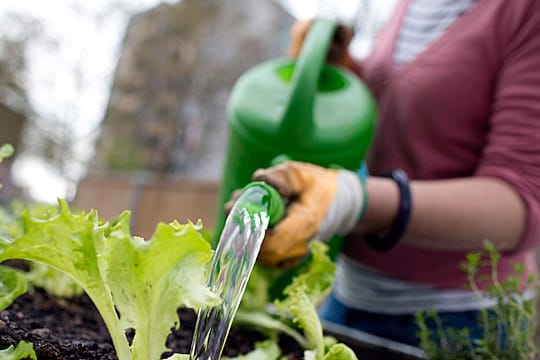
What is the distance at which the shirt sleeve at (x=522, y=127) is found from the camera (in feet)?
2.59

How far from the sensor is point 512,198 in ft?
2.56

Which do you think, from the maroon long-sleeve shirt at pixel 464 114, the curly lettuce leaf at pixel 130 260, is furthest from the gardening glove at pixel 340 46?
the curly lettuce leaf at pixel 130 260

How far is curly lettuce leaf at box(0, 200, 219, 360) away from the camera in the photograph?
0.35 m

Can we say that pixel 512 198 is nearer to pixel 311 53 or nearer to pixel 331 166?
pixel 331 166

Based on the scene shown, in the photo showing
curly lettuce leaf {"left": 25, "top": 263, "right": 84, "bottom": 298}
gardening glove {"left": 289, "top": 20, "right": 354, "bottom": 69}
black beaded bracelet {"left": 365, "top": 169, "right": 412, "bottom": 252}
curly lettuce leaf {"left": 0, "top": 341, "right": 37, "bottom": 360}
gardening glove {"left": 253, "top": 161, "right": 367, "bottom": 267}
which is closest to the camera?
curly lettuce leaf {"left": 0, "top": 341, "right": 37, "bottom": 360}

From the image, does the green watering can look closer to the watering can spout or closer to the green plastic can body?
the green plastic can body

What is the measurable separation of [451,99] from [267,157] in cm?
38

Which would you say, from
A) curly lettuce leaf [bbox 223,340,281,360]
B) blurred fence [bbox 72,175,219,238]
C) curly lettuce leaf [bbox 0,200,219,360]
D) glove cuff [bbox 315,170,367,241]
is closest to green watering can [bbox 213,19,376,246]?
glove cuff [bbox 315,170,367,241]

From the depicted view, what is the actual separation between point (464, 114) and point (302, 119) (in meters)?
0.34

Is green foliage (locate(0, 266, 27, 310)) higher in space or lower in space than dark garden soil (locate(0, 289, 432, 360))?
higher

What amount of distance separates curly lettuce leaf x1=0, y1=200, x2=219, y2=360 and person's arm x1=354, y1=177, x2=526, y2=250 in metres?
0.46

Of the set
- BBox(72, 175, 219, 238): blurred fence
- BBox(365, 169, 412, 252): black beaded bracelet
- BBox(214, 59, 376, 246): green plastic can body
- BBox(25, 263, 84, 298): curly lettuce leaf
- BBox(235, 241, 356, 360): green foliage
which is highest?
BBox(72, 175, 219, 238): blurred fence

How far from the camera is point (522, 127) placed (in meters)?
0.81

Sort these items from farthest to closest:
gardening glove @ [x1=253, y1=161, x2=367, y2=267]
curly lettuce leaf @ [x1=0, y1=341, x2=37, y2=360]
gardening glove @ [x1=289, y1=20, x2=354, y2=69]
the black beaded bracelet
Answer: gardening glove @ [x1=289, y1=20, x2=354, y2=69]
the black beaded bracelet
gardening glove @ [x1=253, y1=161, x2=367, y2=267]
curly lettuce leaf @ [x1=0, y1=341, x2=37, y2=360]
